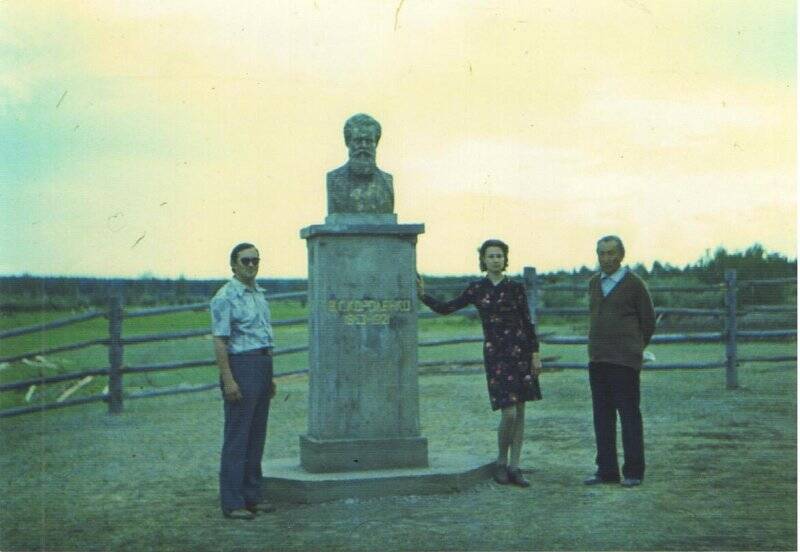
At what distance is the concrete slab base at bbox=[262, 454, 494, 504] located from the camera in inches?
265

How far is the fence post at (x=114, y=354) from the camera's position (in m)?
12.8

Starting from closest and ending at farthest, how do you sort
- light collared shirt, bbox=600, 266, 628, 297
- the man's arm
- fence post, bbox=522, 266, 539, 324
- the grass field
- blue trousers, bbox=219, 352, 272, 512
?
the grass field → the man's arm → blue trousers, bbox=219, 352, 272, 512 → light collared shirt, bbox=600, 266, 628, 297 → fence post, bbox=522, 266, 539, 324

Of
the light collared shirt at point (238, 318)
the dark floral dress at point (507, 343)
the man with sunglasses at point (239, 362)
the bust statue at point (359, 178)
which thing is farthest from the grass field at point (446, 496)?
the bust statue at point (359, 178)

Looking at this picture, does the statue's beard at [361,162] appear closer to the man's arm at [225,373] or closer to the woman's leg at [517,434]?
the man's arm at [225,373]

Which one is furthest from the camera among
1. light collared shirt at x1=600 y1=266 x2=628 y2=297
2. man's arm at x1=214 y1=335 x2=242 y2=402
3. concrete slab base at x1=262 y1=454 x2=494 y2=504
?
light collared shirt at x1=600 y1=266 x2=628 y2=297

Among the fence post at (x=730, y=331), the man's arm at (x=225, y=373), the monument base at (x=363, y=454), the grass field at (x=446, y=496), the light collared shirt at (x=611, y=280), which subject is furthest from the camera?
the fence post at (x=730, y=331)

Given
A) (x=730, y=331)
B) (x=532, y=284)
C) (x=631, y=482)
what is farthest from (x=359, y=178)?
(x=730, y=331)

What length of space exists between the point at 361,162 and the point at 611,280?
189cm

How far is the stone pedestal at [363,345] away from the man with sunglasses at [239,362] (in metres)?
0.67

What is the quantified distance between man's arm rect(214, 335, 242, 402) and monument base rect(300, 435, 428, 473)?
3.09 feet

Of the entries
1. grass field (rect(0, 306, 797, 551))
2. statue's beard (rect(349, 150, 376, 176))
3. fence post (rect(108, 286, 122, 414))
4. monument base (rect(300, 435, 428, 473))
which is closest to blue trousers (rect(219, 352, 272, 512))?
grass field (rect(0, 306, 797, 551))

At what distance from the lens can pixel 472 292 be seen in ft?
23.9

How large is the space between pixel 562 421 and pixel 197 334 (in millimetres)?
5768

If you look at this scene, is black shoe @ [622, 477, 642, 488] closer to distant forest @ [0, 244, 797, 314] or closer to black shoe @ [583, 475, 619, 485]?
black shoe @ [583, 475, 619, 485]
